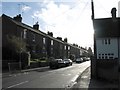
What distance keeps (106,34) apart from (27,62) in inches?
671

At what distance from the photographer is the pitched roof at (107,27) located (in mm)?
47516

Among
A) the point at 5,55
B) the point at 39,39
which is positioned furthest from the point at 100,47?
the point at 39,39

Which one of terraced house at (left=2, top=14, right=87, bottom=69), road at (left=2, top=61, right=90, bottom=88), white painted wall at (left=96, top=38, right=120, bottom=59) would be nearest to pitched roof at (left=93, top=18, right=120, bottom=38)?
white painted wall at (left=96, top=38, right=120, bottom=59)

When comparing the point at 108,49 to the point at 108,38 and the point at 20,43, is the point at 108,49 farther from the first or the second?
the point at 20,43

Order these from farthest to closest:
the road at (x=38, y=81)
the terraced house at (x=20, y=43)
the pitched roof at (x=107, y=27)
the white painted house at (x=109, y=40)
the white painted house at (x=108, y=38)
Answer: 1. the pitched roof at (x=107, y=27)
2. the white painted house at (x=109, y=40)
3. the white painted house at (x=108, y=38)
4. the terraced house at (x=20, y=43)
5. the road at (x=38, y=81)

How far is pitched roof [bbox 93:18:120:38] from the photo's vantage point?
4752 cm

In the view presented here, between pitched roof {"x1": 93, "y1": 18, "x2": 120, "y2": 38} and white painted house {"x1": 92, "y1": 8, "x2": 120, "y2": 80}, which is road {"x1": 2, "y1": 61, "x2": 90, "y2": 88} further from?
pitched roof {"x1": 93, "y1": 18, "x2": 120, "y2": 38}

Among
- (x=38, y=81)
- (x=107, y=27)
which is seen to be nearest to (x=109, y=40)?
(x=107, y=27)

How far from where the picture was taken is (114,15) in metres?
47.8

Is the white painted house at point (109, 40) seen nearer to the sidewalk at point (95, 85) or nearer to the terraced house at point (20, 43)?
the terraced house at point (20, 43)

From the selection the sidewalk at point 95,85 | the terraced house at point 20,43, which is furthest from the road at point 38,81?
the terraced house at point 20,43

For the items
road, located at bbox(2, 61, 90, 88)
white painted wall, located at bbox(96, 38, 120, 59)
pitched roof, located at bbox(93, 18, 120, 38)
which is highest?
pitched roof, located at bbox(93, 18, 120, 38)

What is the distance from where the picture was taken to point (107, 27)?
5038cm

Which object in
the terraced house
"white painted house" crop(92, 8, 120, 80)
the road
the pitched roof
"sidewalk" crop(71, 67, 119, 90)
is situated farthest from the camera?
the pitched roof
